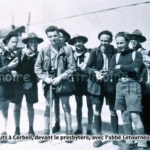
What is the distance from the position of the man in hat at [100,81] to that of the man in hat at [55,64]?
0.52 feet

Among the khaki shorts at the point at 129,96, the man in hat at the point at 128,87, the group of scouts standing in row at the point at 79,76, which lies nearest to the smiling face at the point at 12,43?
the group of scouts standing in row at the point at 79,76

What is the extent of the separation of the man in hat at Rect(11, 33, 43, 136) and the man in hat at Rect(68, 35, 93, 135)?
A: 27cm

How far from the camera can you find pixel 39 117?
1620 mm

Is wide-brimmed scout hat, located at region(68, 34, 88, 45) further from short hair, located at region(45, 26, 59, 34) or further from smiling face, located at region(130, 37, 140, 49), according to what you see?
smiling face, located at region(130, 37, 140, 49)

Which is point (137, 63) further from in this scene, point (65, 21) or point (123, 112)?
point (65, 21)

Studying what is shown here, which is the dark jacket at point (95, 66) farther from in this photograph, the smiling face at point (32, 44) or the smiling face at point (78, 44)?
the smiling face at point (32, 44)

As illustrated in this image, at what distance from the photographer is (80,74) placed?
1.62 m

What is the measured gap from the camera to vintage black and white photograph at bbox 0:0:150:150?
1.59 m

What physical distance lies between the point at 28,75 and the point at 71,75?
1.01 feet

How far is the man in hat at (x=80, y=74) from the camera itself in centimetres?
162

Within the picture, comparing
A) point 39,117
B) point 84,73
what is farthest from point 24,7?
point 39,117

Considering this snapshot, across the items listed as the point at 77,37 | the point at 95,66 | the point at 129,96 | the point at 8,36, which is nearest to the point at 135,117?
the point at 129,96

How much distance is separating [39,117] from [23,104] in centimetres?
15

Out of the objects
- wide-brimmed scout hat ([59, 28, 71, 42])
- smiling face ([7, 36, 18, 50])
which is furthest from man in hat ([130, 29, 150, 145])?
smiling face ([7, 36, 18, 50])
